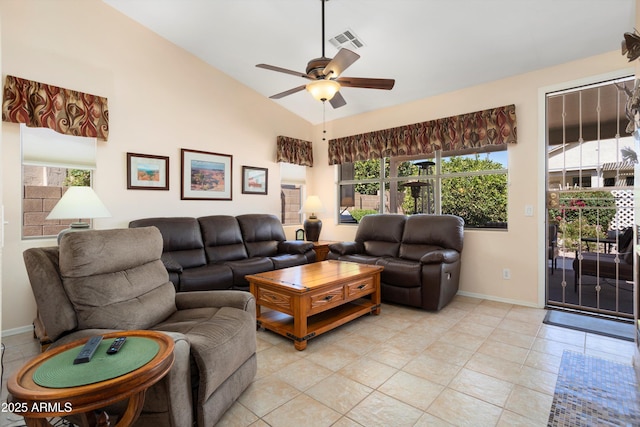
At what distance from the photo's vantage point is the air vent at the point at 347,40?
10.7 ft

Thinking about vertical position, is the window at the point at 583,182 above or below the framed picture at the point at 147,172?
below

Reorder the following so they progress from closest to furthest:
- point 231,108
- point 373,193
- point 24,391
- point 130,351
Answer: point 24,391, point 130,351, point 231,108, point 373,193

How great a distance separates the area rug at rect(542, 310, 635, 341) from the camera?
284 centimetres

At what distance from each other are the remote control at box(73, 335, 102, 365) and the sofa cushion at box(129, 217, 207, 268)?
230 centimetres

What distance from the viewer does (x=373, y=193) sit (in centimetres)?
519

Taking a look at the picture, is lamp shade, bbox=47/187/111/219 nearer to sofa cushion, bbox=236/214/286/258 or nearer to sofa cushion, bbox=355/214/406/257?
sofa cushion, bbox=236/214/286/258

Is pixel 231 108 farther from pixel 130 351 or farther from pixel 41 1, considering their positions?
pixel 130 351

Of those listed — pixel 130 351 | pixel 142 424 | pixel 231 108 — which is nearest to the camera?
pixel 130 351

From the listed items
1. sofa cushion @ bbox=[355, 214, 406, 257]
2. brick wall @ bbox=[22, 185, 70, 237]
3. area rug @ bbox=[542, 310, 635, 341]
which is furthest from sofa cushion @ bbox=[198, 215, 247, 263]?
area rug @ bbox=[542, 310, 635, 341]

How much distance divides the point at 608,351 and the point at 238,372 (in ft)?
9.31

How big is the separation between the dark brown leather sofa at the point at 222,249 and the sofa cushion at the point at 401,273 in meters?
1.23

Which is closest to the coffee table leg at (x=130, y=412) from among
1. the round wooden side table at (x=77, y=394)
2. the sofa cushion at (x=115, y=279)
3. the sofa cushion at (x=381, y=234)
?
the round wooden side table at (x=77, y=394)

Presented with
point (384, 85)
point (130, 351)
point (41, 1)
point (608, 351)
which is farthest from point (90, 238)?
point (608, 351)

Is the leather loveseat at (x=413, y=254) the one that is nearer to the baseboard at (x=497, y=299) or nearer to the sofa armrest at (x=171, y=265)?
the baseboard at (x=497, y=299)
